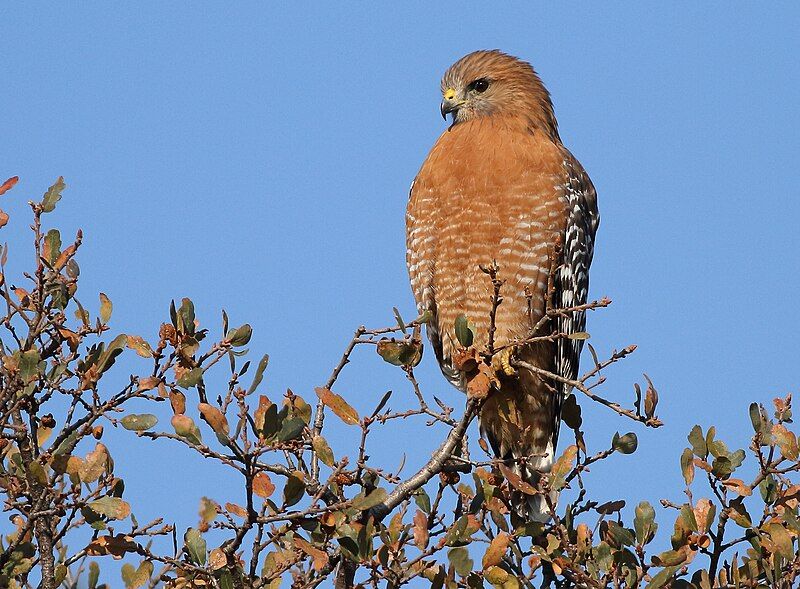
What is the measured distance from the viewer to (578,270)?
694cm

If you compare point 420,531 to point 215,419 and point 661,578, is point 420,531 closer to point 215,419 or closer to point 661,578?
point 215,419

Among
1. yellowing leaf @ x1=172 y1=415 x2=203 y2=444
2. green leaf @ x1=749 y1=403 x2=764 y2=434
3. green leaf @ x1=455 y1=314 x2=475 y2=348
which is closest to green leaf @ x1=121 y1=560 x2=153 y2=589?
yellowing leaf @ x1=172 y1=415 x2=203 y2=444

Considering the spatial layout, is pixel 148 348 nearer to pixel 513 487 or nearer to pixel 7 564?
pixel 7 564

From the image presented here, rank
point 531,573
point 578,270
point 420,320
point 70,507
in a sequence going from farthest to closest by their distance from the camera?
point 578,270 < point 420,320 < point 531,573 < point 70,507

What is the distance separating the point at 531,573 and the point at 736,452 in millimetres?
924

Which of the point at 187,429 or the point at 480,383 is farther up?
the point at 480,383

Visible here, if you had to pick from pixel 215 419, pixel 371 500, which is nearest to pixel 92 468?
pixel 215 419

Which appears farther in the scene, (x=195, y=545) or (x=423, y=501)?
(x=423, y=501)

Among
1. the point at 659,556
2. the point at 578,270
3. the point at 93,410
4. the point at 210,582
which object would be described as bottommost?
the point at 210,582

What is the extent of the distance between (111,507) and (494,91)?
15.1ft

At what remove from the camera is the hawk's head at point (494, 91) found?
7.37 meters

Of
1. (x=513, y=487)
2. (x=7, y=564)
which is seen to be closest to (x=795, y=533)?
(x=513, y=487)

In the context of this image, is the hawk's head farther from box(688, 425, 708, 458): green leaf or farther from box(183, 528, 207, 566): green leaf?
box(183, 528, 207, 566): green leaf

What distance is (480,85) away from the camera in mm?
7543
